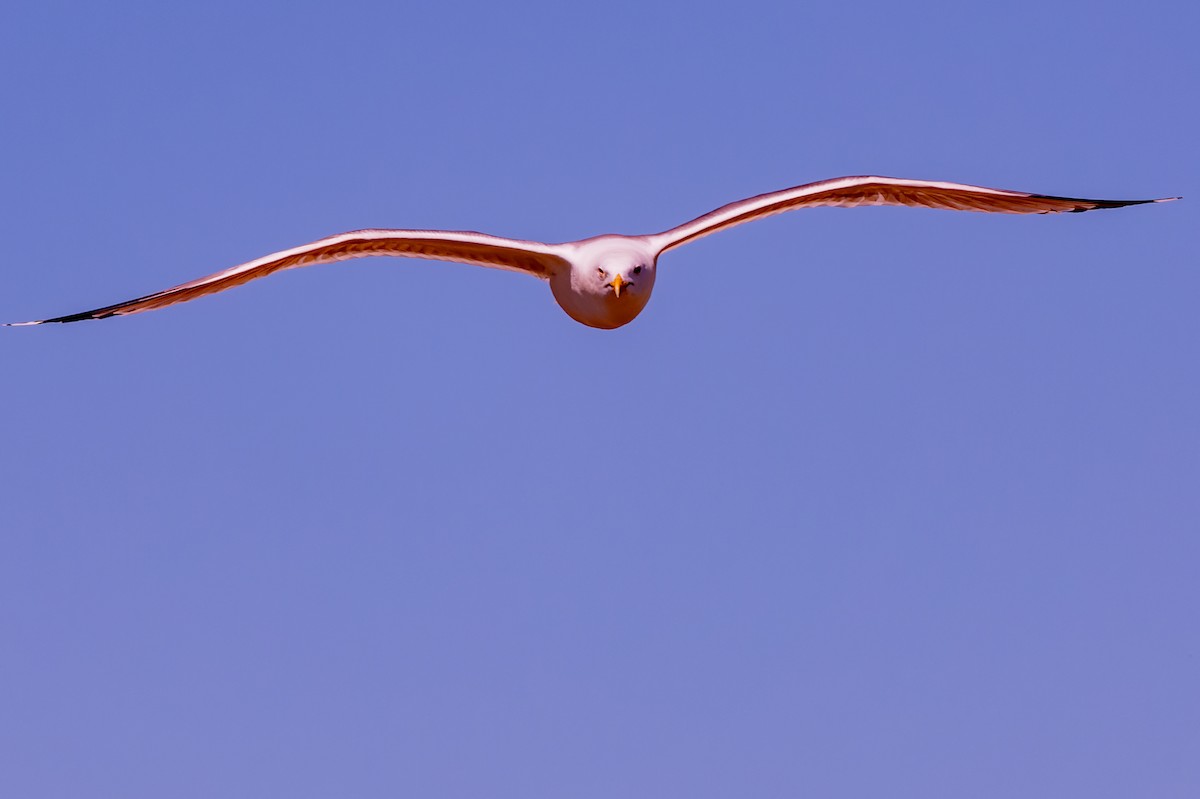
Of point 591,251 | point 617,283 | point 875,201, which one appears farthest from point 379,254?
point 875,201

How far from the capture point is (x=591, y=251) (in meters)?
16.9

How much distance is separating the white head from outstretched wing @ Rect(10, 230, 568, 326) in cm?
40

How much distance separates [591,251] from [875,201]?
4.00 m

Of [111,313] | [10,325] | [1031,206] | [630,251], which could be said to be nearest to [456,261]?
[630,251]

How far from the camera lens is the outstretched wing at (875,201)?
17625 millimetres

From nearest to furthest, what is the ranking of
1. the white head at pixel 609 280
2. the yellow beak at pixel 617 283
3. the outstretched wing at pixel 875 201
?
1. the yellow beak at pixel 617 283
2. the white head at pixel 609 280
3. the outstretched wing at pixel 875 201

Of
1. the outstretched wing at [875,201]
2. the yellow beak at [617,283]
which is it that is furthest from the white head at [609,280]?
the outstretched wing at [875,201]

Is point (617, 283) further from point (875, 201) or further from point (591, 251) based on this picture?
point (875, 201)

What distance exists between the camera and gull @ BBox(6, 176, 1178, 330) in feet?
54.4

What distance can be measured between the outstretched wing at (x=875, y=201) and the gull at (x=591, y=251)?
0.01m

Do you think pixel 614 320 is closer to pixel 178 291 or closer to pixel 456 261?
pixel 456 261

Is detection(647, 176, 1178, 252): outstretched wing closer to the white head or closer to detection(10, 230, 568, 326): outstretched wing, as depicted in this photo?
the white head

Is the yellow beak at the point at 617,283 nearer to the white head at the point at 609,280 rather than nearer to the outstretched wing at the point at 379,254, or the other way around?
the white head at the point at 609,280

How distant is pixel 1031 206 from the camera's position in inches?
757
